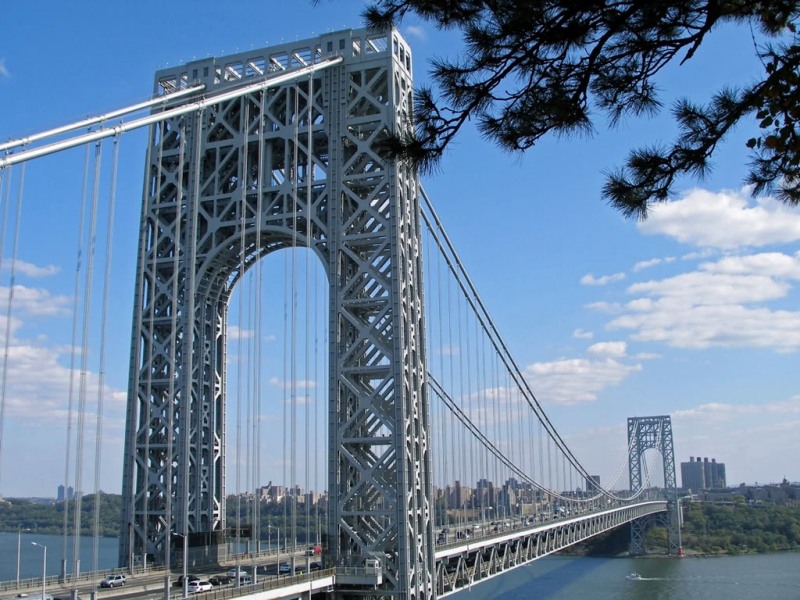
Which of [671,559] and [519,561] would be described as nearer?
[519,561]

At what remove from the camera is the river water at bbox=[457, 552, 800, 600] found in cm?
5147

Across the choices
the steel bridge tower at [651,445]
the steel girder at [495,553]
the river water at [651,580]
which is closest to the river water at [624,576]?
the river water at [651,580]

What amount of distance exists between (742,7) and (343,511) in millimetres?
17600

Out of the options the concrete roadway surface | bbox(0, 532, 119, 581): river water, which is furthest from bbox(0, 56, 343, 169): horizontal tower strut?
bbox(0, 532, 119, 581): river water

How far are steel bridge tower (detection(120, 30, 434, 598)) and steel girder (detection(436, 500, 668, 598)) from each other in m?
3.49

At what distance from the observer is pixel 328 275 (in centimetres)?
2309

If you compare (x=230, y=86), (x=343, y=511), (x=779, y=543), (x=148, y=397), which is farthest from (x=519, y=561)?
(x=779, y=543)

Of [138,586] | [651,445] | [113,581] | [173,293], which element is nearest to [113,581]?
[113,581]

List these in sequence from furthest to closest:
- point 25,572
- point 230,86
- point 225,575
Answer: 1. point 25,572
2. point 230,86
3. point 225,575

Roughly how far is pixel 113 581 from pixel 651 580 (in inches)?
2009

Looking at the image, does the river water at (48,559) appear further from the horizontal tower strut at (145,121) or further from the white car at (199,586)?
the horizontal tower strut at (145,121)

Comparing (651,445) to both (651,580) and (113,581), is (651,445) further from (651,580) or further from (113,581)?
(113,581)

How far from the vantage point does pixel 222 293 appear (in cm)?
2573

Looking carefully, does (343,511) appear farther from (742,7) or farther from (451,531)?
(742,7)
